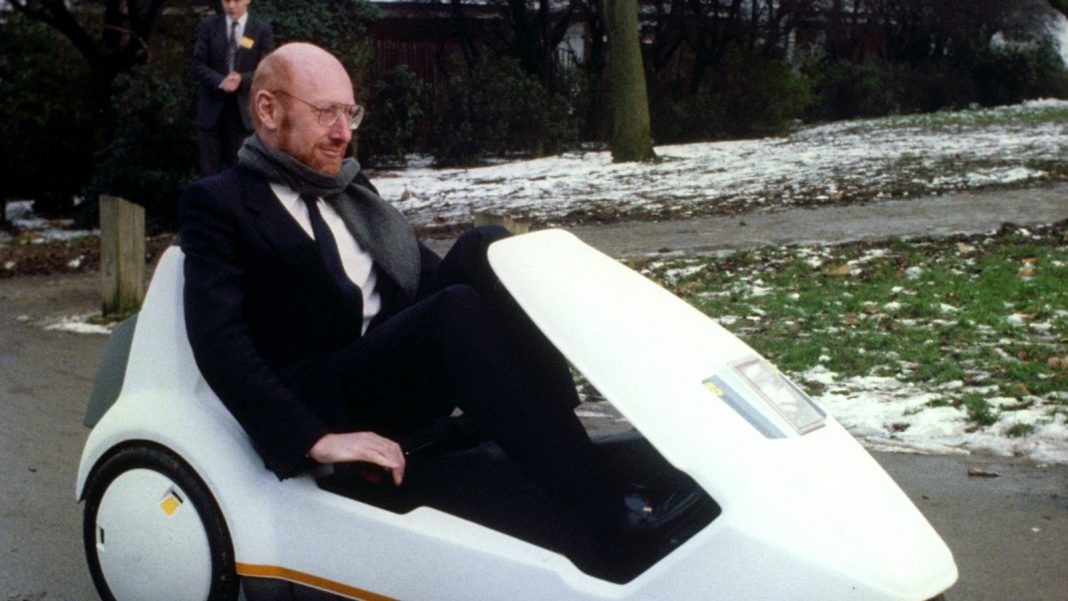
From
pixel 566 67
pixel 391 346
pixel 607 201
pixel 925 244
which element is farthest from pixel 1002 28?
pixel 391 346

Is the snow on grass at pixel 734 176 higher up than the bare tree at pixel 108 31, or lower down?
lower down

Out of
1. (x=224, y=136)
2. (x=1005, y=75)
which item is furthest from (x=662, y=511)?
(x=1005, y=75)

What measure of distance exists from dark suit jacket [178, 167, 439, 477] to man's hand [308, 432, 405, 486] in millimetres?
29

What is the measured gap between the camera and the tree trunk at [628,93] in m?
18.2

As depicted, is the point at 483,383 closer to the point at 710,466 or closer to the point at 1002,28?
the point at 710,466

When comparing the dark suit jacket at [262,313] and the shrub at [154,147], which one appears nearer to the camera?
the dark suit jacket at [262,313]

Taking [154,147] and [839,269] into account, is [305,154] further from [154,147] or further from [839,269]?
[154,147]

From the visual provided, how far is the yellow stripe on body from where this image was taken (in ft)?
10.0

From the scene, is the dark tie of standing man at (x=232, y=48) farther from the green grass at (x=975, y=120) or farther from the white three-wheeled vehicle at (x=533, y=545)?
the green grass at (x=975, y=120)

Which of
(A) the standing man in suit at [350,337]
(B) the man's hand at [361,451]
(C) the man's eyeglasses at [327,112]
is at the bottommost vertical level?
(B) the man's hand at [361,451]

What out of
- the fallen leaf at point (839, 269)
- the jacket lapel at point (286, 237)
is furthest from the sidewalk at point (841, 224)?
the jacket lapel at point (286, 237)

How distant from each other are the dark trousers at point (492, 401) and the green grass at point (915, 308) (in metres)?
2.58

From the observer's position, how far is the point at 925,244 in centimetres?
963

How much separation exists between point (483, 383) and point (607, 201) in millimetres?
10912
